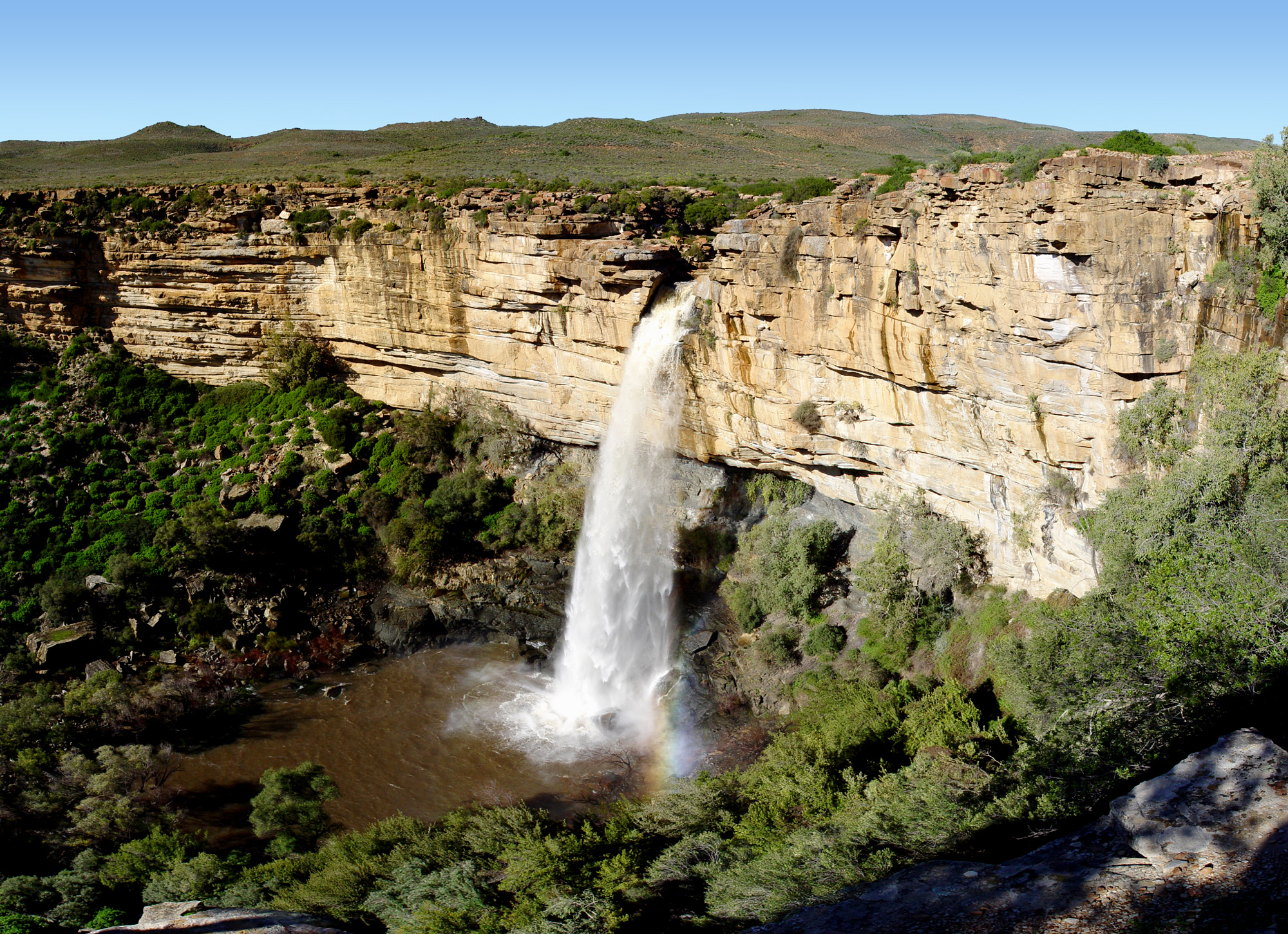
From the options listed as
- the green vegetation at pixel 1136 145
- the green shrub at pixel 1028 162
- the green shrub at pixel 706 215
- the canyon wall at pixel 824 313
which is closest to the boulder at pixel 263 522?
the canyon wall at pixel 824 313

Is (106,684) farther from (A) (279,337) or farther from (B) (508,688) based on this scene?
(A) (279,337)

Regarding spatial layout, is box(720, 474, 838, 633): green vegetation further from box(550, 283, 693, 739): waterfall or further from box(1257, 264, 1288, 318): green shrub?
box(1257, 264, 1288, 318): green shrub

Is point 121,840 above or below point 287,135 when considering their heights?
below

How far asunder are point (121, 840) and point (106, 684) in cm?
542

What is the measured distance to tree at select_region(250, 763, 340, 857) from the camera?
18688 mm

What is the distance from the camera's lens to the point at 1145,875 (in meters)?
9.96

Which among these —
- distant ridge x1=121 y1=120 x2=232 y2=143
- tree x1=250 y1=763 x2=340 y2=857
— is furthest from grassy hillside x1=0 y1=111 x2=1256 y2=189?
tree x1=250 y1=763 x2=340 y2=857

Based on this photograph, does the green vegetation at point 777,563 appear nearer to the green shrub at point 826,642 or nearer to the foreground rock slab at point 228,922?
the green shrub at point 826,642

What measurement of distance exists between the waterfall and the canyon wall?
2.22 ft

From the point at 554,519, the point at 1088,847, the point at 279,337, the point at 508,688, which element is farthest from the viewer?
the point at 279,337

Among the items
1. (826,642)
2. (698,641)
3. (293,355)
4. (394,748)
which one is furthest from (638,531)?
(293,355)

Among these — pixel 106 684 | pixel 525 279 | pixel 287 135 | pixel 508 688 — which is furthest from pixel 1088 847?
pixel 287 135

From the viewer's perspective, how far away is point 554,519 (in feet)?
95.5

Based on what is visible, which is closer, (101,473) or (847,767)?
(847,767)
